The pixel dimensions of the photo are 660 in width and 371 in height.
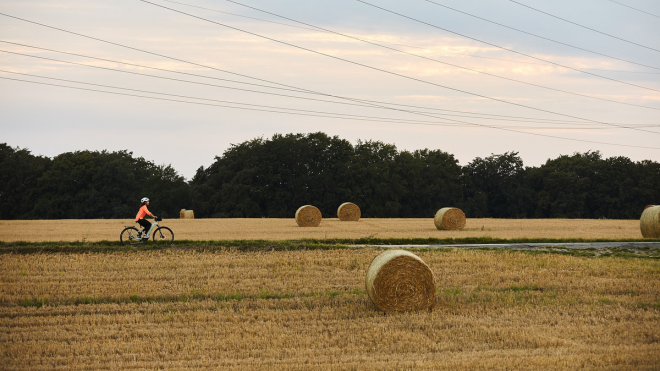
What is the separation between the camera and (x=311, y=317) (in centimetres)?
1139

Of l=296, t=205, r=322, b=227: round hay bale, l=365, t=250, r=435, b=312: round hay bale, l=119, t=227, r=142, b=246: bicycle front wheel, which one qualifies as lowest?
l=365, t=250, r=435, b=312: round hay bale

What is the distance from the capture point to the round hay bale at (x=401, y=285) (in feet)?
39.9

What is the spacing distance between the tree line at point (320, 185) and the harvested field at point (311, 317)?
50382mm

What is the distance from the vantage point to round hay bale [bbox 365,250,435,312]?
12172 millimetres

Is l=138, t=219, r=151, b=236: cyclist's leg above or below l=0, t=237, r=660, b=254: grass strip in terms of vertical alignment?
above

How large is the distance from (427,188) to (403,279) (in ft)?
217

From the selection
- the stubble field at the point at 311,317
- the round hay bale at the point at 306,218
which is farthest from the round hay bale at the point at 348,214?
the stubble field at the point at 311,317

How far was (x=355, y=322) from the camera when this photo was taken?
11.1 meters

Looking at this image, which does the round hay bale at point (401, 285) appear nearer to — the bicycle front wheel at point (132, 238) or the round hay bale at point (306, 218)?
the bicycle front wheel at point (132, 238)

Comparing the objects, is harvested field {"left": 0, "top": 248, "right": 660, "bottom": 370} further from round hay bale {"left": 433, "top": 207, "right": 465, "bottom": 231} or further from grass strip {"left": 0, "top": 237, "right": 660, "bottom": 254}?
round hay bale {"left": 433, "top": 207, "right": 465, "bottom": 231}

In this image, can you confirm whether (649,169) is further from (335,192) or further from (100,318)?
(100,318)

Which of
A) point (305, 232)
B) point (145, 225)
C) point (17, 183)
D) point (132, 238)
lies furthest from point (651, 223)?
point (17, 183)

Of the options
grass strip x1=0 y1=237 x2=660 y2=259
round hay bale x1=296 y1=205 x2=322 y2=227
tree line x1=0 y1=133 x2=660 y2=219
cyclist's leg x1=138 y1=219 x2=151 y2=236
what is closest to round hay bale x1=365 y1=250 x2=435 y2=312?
grass strip x1=0 y1=237 x2=660 y2=259

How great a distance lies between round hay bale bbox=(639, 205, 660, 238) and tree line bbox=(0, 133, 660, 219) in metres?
41.8
